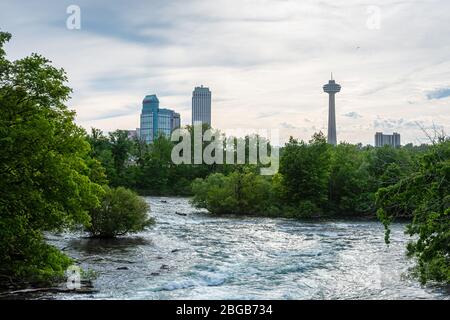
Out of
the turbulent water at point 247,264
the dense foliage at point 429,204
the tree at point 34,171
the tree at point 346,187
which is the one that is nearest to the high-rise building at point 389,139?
the tree at point 346,187

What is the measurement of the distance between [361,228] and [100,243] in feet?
75.2

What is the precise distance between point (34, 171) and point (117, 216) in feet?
60.1

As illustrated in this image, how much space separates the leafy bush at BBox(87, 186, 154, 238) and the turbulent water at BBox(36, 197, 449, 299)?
112cm

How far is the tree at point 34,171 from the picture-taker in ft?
64.8

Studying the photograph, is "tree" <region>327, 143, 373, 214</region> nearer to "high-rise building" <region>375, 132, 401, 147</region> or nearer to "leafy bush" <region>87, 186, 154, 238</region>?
"high-rise building" <region>375, 132, 401, 147</region>

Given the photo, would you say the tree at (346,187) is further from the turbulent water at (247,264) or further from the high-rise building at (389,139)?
the high-rise building at (389,139)

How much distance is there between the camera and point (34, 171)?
2055cm

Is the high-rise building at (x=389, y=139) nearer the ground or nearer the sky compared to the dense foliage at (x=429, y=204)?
nearer the sky

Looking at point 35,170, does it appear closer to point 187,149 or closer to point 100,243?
point 100,243

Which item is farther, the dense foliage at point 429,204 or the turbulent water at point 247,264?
the turbulent water at point 247,264

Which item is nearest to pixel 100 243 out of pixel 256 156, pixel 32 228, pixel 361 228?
pixel 32 228

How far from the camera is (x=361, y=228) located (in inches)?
1859

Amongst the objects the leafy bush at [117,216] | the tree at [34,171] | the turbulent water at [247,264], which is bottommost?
the turbulent water at [247,264]

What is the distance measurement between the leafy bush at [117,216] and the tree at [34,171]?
16065 millimetres
